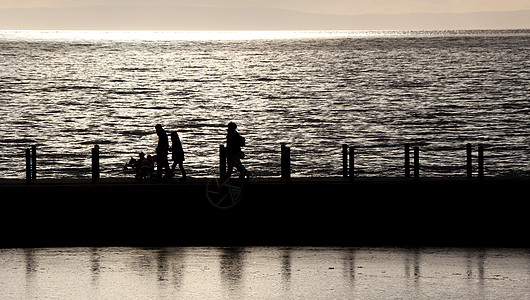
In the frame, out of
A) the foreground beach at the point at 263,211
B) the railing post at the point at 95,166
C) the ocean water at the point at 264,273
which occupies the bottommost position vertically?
the ocean water at the point at 264,273

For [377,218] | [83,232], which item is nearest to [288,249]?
[377,218]

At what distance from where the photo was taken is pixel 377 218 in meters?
22.5

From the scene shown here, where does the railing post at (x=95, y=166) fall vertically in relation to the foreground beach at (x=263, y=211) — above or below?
above

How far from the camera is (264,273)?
1616 centimetres

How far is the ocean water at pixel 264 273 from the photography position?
14.3m

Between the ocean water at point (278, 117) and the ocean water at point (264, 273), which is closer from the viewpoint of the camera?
the ocean water at point (264, 273)

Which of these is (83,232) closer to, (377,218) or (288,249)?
(288,249)

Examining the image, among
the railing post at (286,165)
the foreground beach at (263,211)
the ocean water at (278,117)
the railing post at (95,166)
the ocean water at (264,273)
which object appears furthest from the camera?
the ocean water at (278,117)

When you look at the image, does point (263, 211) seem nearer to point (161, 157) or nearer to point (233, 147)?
point (233, 147)

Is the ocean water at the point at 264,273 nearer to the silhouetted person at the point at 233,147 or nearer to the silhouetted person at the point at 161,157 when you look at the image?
the silhouetted person at the point at 233,147

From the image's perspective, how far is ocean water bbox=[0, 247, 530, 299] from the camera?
47.0 feet

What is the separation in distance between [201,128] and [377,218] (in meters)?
54.3

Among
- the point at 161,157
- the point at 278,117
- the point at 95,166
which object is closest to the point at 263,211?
the point at 161,157

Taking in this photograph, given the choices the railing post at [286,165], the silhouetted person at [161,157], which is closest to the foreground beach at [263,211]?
the railing post at [286,165]
